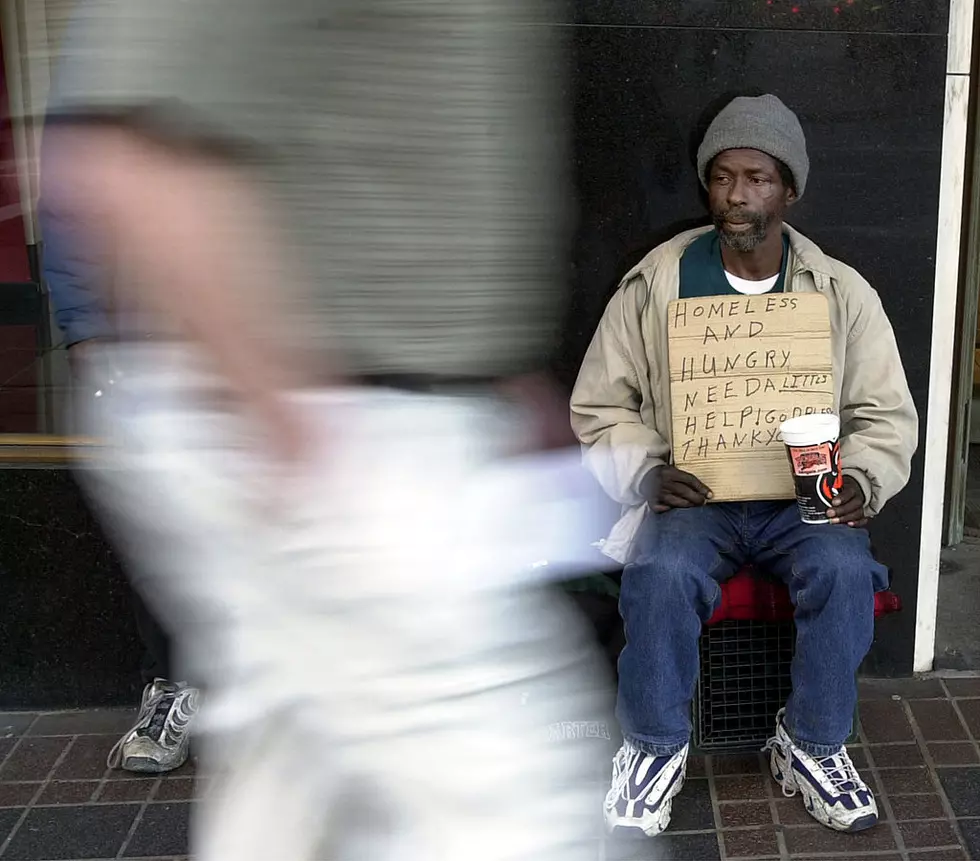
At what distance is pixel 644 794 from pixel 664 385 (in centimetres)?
98

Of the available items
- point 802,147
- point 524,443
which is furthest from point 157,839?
point 802,147

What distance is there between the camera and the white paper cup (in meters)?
2.77

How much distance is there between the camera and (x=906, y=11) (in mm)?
3322

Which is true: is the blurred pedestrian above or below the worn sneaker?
above

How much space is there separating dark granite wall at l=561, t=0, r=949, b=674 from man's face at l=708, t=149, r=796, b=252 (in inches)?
14.0

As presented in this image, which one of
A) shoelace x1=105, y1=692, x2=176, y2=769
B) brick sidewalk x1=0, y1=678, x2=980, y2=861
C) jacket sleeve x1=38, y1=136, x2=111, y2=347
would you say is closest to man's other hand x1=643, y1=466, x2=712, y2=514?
brick sidewalk x1=0, y1=678, x2=980, y2=861

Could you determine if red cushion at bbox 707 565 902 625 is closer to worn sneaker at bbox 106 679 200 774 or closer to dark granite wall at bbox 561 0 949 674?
dark granite wall at bbox 561 0 949 674

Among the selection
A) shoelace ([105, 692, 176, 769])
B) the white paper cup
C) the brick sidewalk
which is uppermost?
the white paper cup

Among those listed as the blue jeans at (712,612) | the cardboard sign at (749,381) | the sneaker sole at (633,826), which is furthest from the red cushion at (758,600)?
the sneaker sole at (633,826)

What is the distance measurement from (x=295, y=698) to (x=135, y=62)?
0.73 meters

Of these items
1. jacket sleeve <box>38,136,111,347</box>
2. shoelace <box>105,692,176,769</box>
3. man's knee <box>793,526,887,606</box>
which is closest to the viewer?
jacket sleeve <box>38,136,111,347</box>

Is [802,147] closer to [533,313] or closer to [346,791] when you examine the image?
[533,313]

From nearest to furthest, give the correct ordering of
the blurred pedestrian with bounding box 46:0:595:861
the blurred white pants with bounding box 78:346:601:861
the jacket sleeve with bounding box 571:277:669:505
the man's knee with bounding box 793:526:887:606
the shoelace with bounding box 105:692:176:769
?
the blurred pedestrian with bounding box 46:0:595:861, the blurred white pants with bounding box 78:346:601:861, the man's knee with bounding box 793:526:887:606, the jacket sleeve with bounding box 571:277:669:505, the shoelace with bounding box 105:692:176:769

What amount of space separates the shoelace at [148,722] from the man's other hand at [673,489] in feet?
4.74
